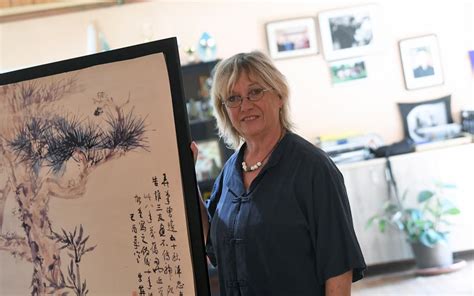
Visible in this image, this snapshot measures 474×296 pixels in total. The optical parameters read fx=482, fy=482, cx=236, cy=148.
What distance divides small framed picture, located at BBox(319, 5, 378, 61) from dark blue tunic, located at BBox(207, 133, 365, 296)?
2935 mm

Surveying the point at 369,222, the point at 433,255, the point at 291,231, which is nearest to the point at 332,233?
the point at 291,231

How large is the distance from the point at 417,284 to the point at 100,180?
2979 millimetres

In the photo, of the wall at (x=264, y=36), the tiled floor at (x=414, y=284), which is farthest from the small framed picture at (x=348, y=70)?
the tiled floor at (x=414, y=284)

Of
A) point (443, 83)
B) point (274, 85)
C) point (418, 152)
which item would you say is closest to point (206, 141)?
point (418, 152)

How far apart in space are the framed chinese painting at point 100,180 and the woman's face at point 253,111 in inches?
8.8

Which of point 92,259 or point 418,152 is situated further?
point 418,152

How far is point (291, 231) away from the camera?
4.10 ft

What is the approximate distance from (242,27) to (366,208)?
5.93 feet

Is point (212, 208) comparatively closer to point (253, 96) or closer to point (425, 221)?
point (253, 96)

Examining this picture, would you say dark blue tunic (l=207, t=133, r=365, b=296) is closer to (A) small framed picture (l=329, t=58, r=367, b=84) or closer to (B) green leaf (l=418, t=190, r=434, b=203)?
→ (B) green leaf (l=418, t=190, r=434, b=203)

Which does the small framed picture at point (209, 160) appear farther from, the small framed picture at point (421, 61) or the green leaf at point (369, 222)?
the small framed picture at point (421, 61)

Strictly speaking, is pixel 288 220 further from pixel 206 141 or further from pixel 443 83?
pixel 443 83

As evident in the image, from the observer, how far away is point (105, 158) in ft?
4.03

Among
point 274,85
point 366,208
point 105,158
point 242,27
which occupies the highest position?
point 242,27
